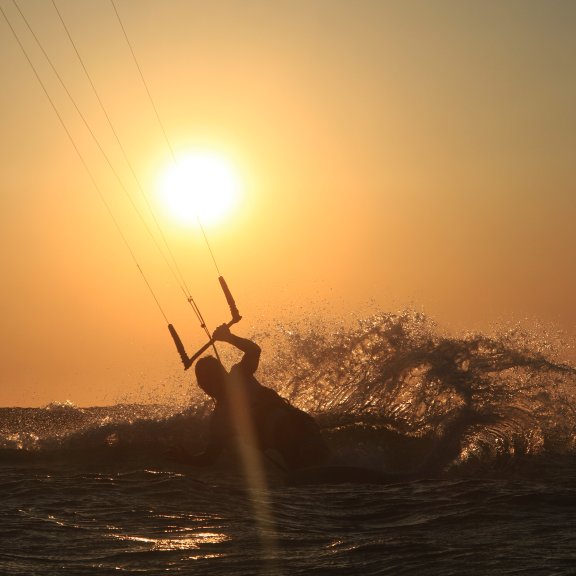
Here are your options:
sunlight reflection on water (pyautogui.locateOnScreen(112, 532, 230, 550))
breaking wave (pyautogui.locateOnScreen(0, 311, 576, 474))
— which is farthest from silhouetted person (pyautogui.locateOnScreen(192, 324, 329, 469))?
sunlight reflection on water (pyautogui.locateOnScreen(112, 532, 230, 550))

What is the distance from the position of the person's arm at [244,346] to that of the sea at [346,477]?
1.29 meters

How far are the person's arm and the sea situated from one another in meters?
1.29

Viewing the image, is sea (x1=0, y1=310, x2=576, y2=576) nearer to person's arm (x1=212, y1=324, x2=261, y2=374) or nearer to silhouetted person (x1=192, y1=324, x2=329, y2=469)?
silhouetted person (x1=192, y1=324, x2=329, y2=469)

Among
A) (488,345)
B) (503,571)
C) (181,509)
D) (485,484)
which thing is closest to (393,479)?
(485,484)

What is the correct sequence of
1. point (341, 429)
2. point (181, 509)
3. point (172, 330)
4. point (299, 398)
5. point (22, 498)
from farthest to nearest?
point (299, 398)
point (341, 429)
point (172, 330)
point (22, 498)
point (181, 509)

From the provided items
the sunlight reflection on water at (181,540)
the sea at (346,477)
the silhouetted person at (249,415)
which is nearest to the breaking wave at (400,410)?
the sea at (346,477)

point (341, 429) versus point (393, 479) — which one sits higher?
point (341, 429)

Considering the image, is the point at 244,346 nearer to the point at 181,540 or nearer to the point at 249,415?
the point at 249,415

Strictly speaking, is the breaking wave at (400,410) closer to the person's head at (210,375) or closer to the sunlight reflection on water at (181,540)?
the person's head at (210,375)

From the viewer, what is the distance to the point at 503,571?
7023 millimetres

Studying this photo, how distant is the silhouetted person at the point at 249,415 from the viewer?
12039 mm

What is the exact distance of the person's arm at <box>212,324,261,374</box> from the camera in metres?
12.0

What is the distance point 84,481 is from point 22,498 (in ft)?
4.40

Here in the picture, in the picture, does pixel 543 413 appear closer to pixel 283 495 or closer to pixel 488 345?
pixel 488 345
